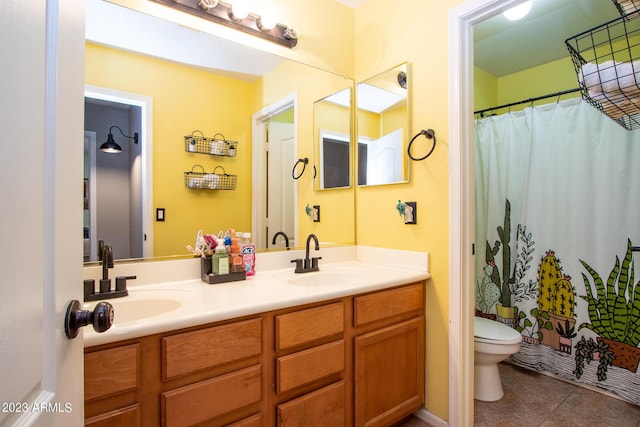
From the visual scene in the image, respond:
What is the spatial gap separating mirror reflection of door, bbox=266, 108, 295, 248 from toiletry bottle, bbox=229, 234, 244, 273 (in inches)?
12.0

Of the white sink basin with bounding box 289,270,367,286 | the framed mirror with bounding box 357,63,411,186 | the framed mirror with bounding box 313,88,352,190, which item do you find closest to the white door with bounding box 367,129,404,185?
the framed mirror with bounding box 357,63,411,186

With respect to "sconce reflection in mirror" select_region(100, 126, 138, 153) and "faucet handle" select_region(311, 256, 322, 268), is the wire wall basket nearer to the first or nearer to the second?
"faucet handle" select_region(311, 256, 322, 268)

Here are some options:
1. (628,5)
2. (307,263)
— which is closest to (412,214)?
(307,263)

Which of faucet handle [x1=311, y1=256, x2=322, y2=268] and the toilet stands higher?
faucet handle [x1=311, y1=256, x2=322, y2=268]

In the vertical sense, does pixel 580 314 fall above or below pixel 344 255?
below

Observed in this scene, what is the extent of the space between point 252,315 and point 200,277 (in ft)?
1.71

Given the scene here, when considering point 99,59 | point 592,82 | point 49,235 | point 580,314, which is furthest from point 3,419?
point 580,314

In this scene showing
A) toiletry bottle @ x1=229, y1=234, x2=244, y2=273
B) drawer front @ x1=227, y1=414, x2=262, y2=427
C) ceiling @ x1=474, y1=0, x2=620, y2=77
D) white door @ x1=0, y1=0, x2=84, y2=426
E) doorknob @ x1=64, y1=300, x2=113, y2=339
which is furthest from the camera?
ceiling @ x1=474, y1=0, x2=620, y2=77

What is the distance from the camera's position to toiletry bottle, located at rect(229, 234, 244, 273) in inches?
60.2

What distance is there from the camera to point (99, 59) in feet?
4.40

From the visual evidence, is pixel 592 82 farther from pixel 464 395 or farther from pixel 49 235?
pixel 49 235

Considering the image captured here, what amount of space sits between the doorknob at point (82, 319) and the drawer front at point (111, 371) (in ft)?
1.13

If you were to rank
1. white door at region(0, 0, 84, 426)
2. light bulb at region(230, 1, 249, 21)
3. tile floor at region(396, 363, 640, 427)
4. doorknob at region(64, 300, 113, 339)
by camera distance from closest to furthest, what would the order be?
1. white door at region(0, 0, 84, 426)
2. doorknob at region(64, 300, 113, 339)
3. light bulb at region(230, 1, 249, 21)
4. tile floor at region(396, 363, 640, 427)

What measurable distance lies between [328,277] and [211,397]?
897 millimetres
